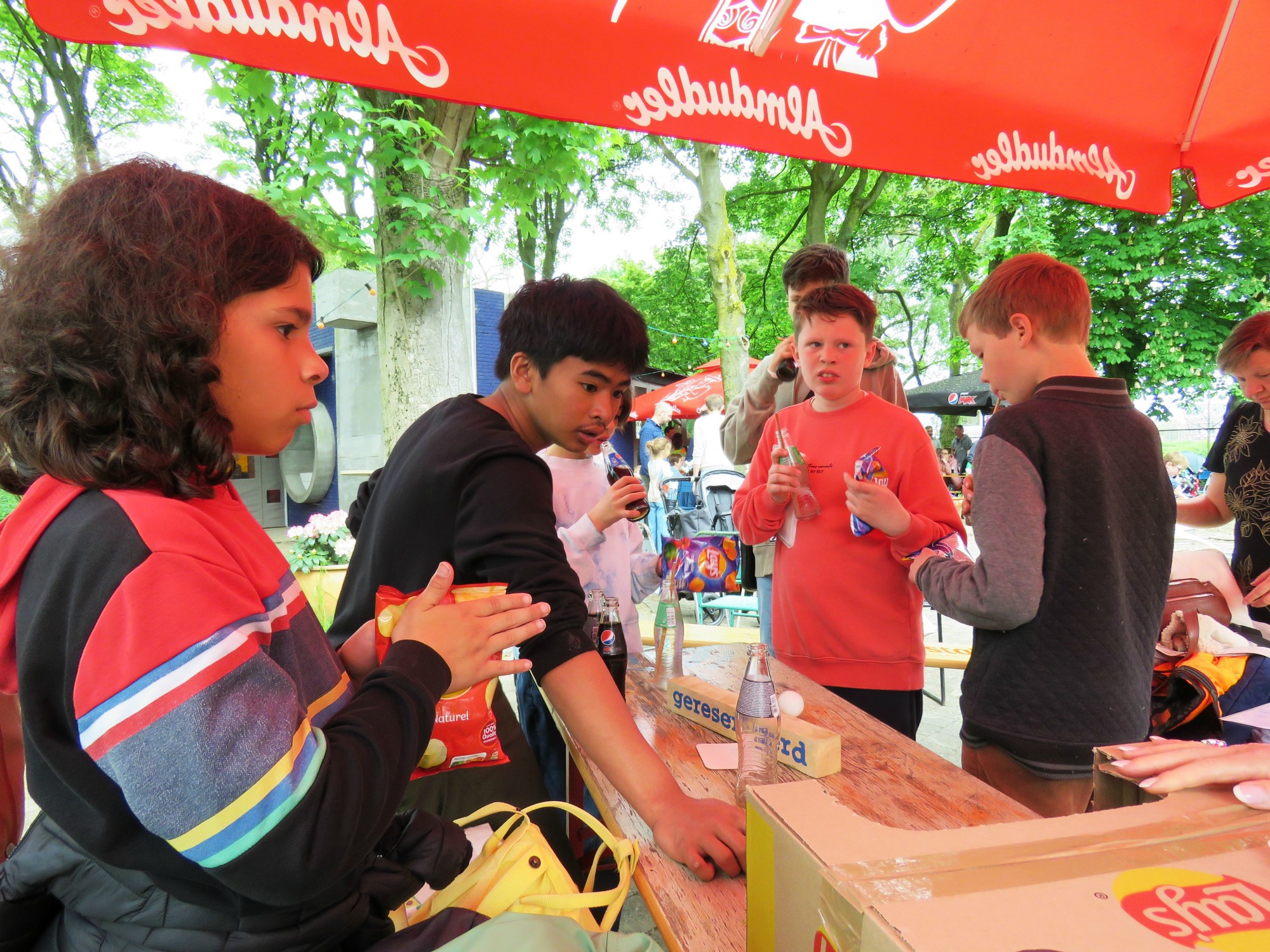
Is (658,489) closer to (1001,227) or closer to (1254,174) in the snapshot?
(1254,174)

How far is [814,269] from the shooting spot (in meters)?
2.96

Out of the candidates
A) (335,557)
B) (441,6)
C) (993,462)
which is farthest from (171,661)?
(335,557)

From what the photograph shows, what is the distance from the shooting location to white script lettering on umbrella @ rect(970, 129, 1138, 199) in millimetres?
2066

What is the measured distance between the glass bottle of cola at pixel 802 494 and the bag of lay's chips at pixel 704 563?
0.40 m

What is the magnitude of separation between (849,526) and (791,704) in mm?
773

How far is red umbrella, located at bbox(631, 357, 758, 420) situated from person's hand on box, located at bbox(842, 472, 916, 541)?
11.1 metres

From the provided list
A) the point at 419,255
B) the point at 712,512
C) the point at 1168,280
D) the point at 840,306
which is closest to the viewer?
the point at 840,306

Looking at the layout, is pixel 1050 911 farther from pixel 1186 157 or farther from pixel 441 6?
pixel 1186 157

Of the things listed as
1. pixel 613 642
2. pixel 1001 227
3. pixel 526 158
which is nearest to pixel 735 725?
pixel 613 642

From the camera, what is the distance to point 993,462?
172 centimetres

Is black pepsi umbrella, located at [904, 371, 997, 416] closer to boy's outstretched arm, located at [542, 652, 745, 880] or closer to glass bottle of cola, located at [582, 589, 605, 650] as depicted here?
glass bottle of cola, located at [582, 589, 605, 650]

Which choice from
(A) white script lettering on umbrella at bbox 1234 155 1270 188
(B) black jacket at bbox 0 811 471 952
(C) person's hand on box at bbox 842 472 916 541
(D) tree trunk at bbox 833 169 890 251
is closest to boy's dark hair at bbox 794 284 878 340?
(C) person's hand on box at bbox 842 472 916 541

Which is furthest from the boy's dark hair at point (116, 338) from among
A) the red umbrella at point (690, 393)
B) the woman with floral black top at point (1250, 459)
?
the red umbrella at point (690, 393)

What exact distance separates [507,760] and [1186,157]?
9.44 feet
